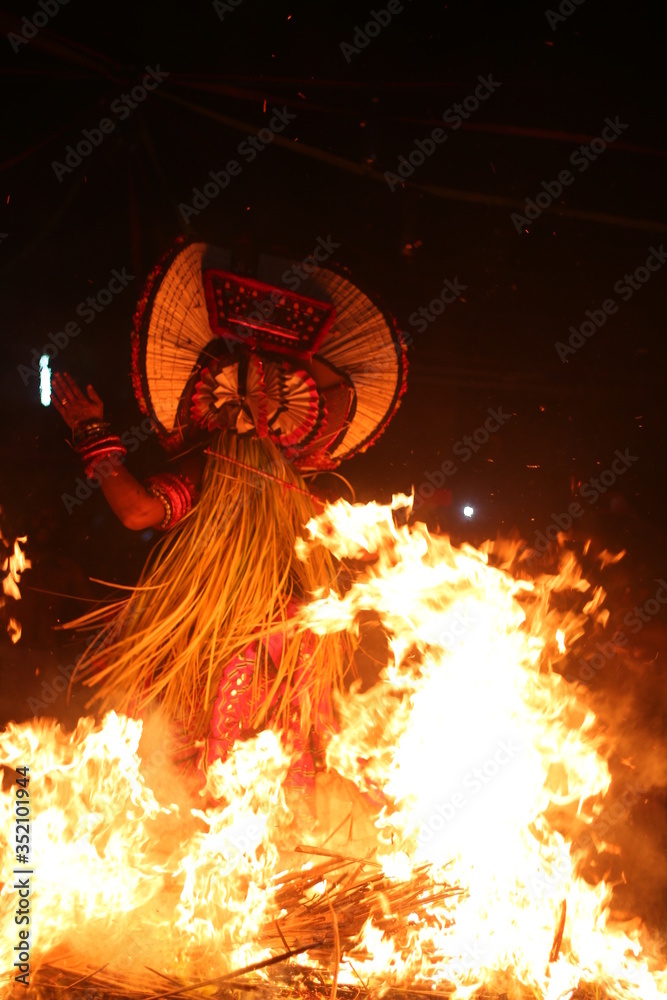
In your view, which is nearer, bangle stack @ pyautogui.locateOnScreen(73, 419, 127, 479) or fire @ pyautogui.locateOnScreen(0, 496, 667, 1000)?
fire @ pyautogui.locateOnScreen(0, 496, 667, 1000)

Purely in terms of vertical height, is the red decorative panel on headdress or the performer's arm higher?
the red decorative panel on headdress

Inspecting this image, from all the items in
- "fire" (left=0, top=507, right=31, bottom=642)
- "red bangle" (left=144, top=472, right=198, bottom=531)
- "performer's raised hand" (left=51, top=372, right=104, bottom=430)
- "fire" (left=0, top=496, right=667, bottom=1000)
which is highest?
"performer's raised hand" (left=51, top=372, right=104, bottom=430)

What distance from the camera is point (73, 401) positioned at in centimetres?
286

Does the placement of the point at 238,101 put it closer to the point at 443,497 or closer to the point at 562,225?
the point at 562,225

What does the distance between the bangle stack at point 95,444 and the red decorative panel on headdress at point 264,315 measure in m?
0.61

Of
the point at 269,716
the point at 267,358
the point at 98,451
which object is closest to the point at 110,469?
Answer: the point at 98,451

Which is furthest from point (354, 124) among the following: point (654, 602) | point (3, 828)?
point (3, 828)

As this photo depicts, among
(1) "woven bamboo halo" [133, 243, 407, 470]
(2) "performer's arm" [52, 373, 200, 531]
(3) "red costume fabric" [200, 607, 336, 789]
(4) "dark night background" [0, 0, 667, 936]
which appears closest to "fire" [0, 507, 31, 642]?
(4) "dark night background" [0, 0, 667, 936]

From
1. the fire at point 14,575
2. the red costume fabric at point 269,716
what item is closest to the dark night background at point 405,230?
the fire at point 14,575

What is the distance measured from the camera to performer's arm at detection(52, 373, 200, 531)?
2836mm

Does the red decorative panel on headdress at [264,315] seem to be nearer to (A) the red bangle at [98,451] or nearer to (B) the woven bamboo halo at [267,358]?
(B) the woven bamboo halo at [267,358]

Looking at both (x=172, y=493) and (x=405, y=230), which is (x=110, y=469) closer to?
(x=172, y=493)

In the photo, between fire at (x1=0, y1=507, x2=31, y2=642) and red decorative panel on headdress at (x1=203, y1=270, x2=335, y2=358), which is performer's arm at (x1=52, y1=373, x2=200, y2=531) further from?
red decorative panel on headdress at (x1=203, y1=270, x2=335, y2=358)

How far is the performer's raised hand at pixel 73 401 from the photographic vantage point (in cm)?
285
